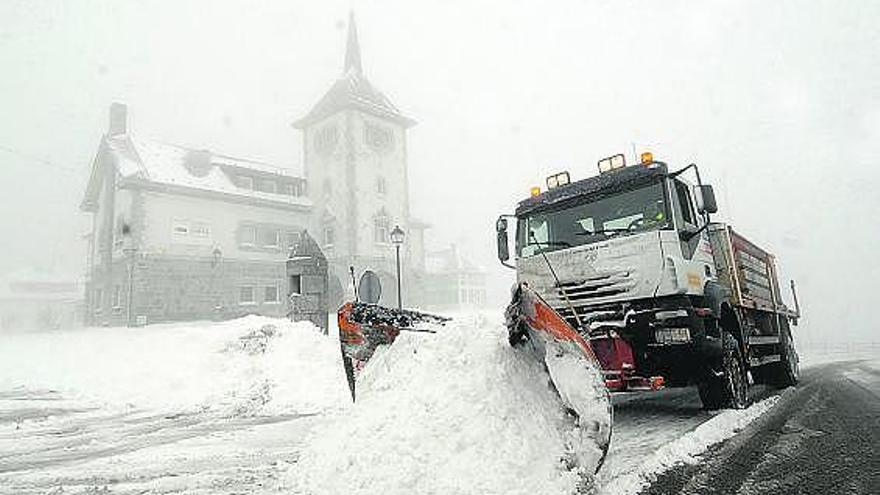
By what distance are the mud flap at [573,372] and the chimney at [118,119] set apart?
3548 cm

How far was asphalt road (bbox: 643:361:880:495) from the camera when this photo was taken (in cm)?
382

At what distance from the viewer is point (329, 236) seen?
1303 inches

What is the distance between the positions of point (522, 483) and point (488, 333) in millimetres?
1262

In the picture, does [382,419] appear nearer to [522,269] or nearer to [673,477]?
[673,477]

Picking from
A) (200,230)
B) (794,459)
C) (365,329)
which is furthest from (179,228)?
(794,459)

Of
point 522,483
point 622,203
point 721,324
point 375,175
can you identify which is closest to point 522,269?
point 622,203

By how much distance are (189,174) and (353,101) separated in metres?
10.8

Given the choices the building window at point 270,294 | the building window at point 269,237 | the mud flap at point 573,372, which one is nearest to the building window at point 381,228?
the building window at point 269,237

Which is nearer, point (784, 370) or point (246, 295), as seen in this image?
point (784, 370)

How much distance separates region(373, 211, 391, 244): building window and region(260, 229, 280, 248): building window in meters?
5.96

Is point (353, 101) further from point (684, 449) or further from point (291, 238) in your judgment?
point (684, 449)

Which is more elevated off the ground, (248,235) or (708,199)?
(248,235)

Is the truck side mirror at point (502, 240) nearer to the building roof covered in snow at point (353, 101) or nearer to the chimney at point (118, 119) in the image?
the building roof covered in snow at point (353, 101)

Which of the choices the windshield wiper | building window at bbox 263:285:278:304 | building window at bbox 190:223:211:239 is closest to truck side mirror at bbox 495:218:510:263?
the windshield wiper
